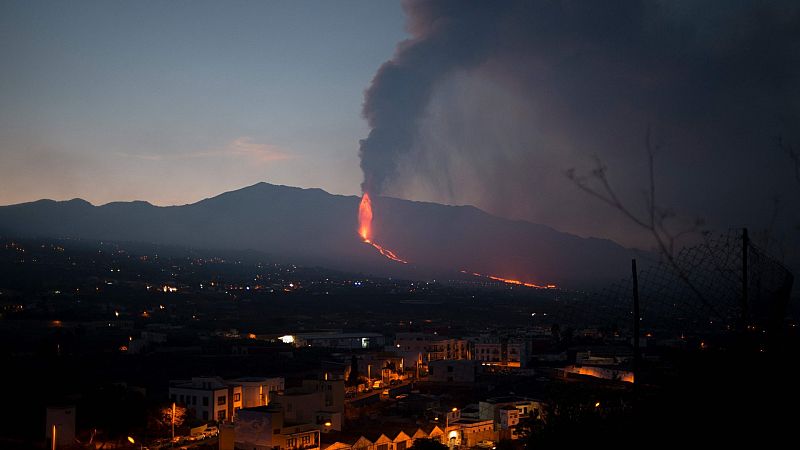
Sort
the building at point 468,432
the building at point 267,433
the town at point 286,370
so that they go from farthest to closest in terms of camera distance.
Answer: the building at point 468,432
the town at point 286,370
the building at point 267,433

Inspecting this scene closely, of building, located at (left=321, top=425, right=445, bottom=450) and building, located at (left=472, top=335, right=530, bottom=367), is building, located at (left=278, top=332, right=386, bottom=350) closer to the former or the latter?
building, located at (left=472, top=335, right=530, bottom=367)

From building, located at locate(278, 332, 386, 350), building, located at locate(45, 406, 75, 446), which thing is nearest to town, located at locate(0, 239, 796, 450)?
building, located at locate(45, 406, 75, 446)

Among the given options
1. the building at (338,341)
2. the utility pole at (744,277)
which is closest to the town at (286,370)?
the building at (338,341)

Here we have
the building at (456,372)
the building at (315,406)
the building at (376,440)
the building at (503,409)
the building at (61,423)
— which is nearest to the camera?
the building at (61,423)

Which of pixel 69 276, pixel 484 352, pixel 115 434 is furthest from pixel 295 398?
pixel 69 276

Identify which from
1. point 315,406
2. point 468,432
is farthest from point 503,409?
point 315,406

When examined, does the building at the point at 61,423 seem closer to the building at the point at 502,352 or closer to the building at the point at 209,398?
the building at the point at 209,398

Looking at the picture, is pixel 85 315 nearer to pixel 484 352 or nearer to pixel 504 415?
pixel 484 352
